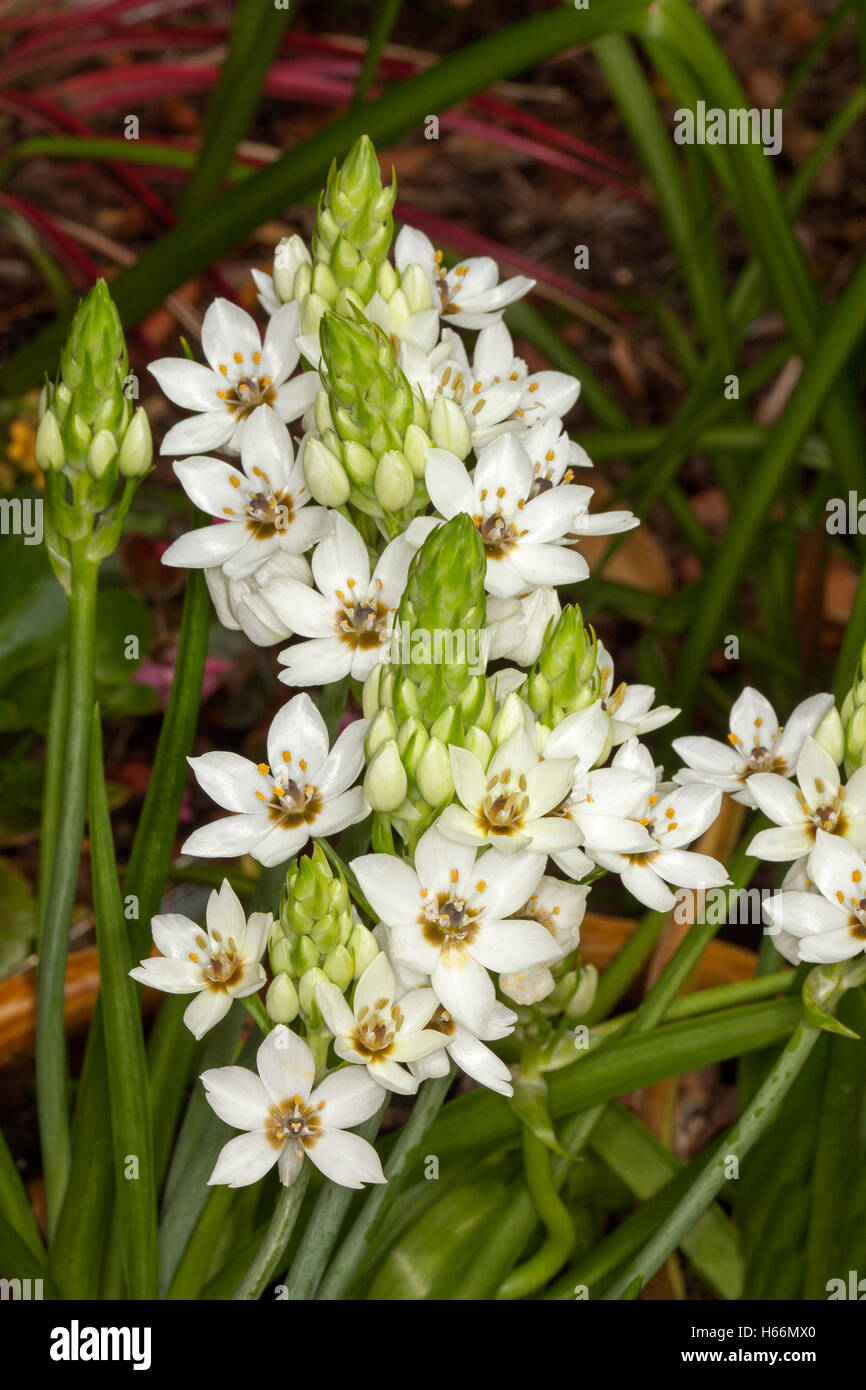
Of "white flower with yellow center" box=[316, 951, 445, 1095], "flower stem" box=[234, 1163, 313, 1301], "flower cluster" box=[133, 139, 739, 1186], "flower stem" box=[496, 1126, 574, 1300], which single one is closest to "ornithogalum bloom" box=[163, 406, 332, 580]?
"flower cluster" box=[133, 139, 739, 1186]

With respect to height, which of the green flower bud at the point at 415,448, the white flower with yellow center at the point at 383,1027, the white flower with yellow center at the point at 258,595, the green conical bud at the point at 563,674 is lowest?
the white flower with yellow center at the point at 383,1027

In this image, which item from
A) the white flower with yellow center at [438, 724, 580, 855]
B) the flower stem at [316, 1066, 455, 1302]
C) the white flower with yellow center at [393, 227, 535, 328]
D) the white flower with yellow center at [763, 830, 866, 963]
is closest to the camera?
the white flower with yellow center at [438, 724, 580, 855]

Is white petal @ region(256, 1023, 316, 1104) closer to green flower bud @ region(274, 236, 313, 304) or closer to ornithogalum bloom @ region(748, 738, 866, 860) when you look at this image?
ornithogalum bloom @ region(748, 738, 866, 860)

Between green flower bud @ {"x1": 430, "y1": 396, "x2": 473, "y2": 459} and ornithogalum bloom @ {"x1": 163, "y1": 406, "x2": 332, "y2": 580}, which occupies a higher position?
green flower bud @ {"x1": 430, "y1": 396, "x2": 473, "y2": 459}

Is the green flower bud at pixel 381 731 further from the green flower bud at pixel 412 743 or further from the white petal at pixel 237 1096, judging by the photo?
the white petal at pixel 237 1096

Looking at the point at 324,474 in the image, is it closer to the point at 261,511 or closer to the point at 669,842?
the point at 261,511

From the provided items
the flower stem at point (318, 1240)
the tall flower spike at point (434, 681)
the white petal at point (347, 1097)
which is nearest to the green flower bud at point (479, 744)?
the tall flower spike at point (434, 681)
